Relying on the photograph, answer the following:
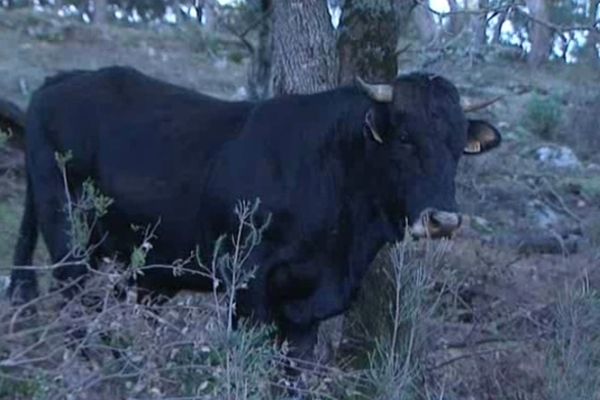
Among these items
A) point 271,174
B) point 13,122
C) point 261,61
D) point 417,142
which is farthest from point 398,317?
point 13,122

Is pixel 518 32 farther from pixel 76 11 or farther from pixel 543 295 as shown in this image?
pixel 543 295

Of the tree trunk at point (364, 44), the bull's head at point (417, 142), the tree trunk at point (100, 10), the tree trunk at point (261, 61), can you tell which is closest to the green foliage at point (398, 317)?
the bull's head at point (417, 142)

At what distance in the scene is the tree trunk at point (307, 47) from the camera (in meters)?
10.2

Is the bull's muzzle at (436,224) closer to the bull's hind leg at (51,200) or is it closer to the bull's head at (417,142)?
the bull's head at (417,142)

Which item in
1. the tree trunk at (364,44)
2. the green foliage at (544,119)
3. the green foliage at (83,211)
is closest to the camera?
the green foliage at (83,211)

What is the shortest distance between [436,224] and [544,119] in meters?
17.5

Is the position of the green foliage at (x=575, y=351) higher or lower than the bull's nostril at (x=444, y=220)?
lower

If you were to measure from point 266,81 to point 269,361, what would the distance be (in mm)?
6791

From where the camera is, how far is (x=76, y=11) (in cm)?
3922

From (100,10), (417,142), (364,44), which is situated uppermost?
(364,44)

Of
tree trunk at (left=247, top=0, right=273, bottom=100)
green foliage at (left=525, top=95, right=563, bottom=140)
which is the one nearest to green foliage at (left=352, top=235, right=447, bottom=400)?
tree trunk at (left=247, top=0, right=273, bottom=100)

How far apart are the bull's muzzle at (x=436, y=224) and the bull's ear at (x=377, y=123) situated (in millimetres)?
575

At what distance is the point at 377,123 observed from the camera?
28.9 ft

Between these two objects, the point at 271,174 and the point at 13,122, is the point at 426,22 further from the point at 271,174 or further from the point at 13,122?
the point at 13,122
